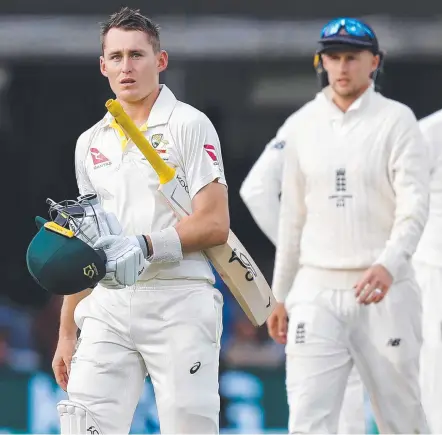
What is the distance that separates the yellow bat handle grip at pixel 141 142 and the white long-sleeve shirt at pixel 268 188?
2084 mm

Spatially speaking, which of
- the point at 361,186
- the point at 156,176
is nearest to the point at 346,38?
the point at 361,186

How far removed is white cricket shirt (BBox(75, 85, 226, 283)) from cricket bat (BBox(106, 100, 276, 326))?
0.04 m

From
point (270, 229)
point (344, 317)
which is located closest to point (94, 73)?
point (270, 229)

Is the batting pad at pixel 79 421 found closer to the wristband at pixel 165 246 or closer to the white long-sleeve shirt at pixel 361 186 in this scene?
the wristband at pixel 165 246

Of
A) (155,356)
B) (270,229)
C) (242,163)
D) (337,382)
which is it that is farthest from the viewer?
(242,163)

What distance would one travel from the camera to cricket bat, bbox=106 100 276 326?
4.50 metres

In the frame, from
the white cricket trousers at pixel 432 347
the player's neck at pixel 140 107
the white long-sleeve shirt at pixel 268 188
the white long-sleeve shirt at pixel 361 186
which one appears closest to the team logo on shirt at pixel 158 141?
the player's neck at pixel 140 107

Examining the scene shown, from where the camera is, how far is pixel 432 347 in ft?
22.3

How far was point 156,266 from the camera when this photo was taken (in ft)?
15.1

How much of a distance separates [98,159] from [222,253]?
0.47 m

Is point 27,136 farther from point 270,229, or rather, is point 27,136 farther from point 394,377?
point 394,377

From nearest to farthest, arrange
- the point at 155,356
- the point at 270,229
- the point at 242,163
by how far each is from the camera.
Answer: the point at 155,356 → the point at 270,229 → the point at 242,163

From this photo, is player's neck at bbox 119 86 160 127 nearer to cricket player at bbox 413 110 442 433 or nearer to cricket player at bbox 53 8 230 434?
cricket player at bbox 53 8 230 434

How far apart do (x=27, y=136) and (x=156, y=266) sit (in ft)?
14.7
